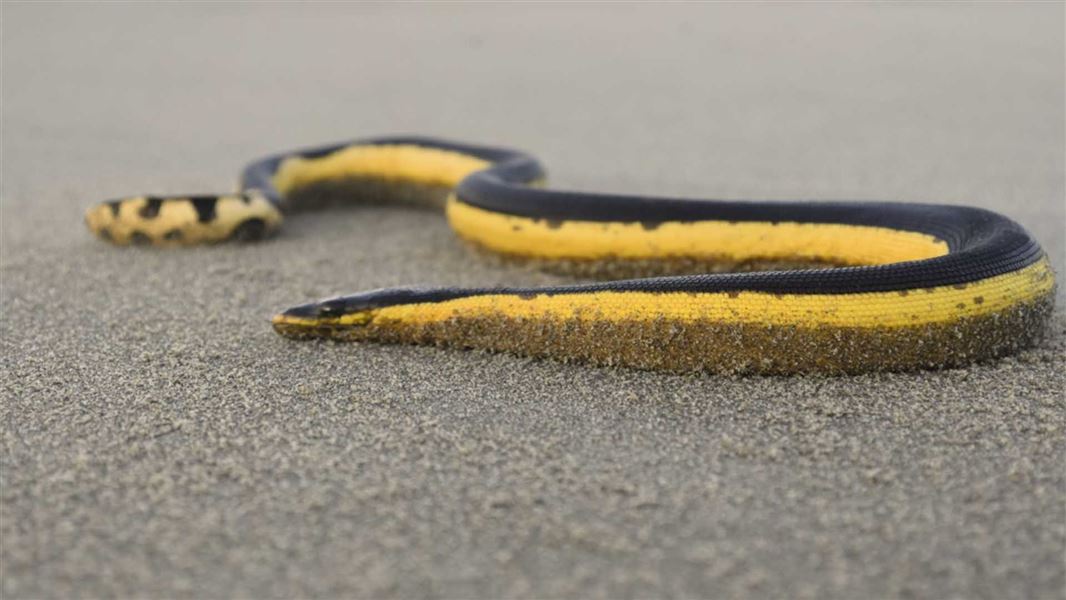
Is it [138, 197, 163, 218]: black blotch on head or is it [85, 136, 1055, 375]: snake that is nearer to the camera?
[85, 136, 1055, 375]: snake

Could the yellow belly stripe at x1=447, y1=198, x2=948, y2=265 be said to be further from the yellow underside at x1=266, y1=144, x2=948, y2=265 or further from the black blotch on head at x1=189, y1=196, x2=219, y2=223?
the black blotch on head at x1=189, y1=196, x2=219, y2=223

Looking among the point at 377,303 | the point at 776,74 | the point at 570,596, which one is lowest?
the point at 570,596

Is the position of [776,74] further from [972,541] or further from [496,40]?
[972,541]

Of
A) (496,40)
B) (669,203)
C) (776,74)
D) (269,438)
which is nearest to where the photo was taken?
(269,438)

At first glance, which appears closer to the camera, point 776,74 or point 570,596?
point 570,596

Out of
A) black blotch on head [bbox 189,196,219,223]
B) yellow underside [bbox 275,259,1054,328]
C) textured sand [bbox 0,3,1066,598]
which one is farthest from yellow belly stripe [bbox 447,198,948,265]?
black blotch on head [bbox 189,196,219,223]

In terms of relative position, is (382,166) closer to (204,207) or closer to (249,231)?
(249,231)

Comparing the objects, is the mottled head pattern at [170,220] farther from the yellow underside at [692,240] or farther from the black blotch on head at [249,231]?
the yellow underside at [692,240]

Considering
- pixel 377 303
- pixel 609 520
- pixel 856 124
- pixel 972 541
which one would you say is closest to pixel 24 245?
pixel 377 303
